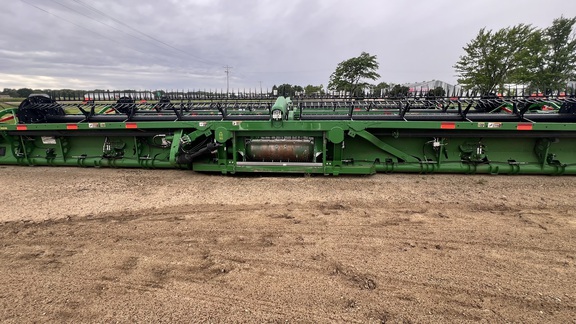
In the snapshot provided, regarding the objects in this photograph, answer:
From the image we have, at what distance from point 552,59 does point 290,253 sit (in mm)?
30649

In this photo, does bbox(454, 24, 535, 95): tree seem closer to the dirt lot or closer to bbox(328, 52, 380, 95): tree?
bbox(328, 52, 380, 95): tree

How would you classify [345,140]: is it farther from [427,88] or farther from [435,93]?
[427,88]

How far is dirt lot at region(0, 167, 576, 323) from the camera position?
2363 millimetres

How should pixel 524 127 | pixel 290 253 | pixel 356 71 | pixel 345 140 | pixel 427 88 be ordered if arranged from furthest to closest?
1. pixel 356 71
2. pixel 427 88
3. pixel 345 140
4. pixel 524 127
5. pixel 290 253

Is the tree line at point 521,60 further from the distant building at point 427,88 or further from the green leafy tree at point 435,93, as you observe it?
the green leafy tree at point 435,93

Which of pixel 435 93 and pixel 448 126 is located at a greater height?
pixel 435 93

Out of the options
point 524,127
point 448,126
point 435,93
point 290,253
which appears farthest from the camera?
point 435,93

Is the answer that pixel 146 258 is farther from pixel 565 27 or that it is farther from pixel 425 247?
pixel 565 27

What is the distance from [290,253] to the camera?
3.16 meters

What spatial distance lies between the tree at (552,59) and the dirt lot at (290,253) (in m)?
21.4

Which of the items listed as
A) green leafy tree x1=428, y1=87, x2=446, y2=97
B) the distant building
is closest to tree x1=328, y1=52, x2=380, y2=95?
the distant building

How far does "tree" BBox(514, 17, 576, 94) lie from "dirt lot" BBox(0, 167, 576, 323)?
21366 mm

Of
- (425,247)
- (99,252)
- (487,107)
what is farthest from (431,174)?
(99,252)

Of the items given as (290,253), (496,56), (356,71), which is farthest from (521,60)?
(290,253)
